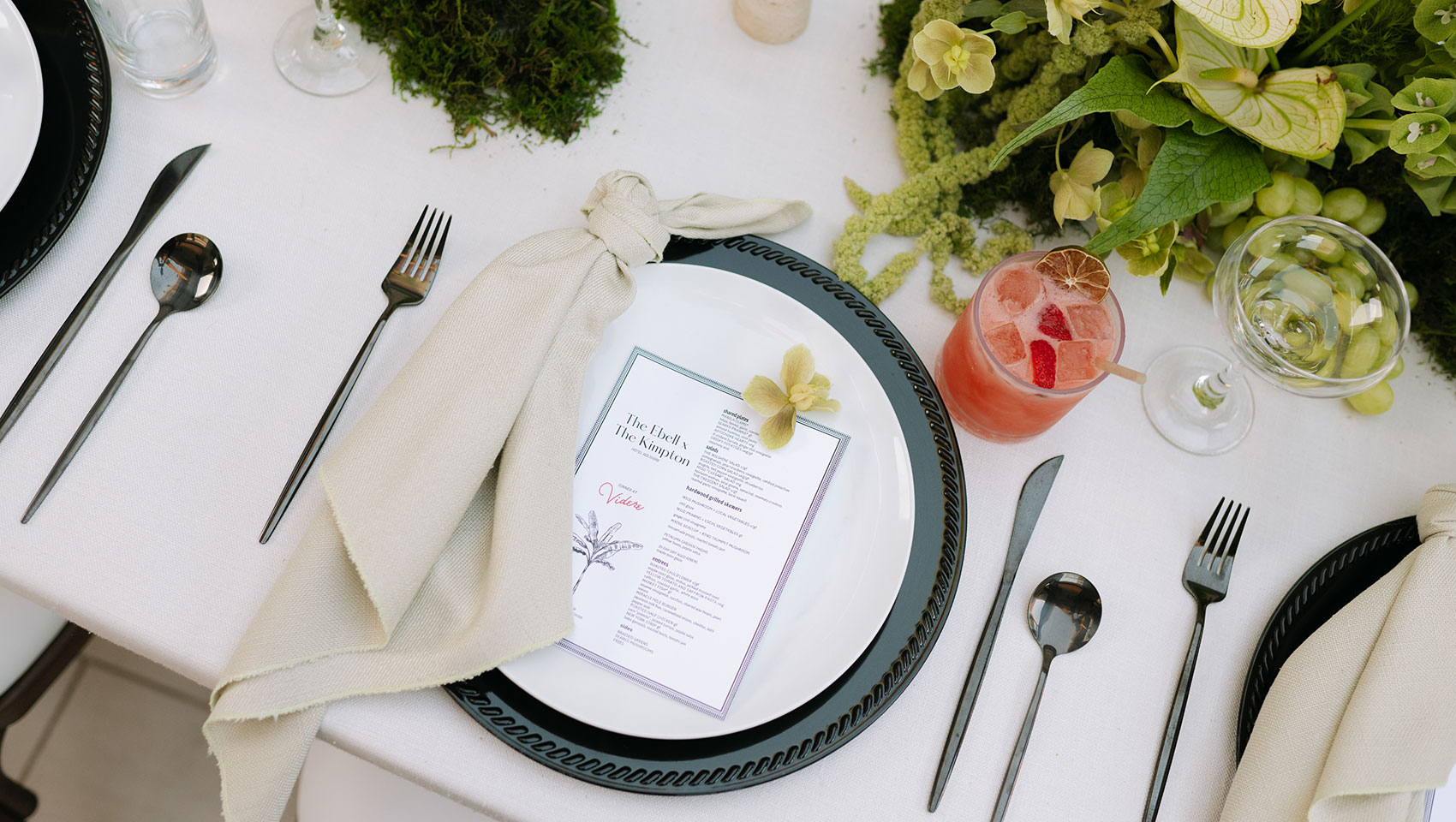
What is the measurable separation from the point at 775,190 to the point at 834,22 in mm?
235

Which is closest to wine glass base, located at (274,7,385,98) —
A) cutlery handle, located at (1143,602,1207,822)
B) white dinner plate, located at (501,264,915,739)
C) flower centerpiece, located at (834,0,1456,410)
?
white dinner plate, located at (501,264,915,739)

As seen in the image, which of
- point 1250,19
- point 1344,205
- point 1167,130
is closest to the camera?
point 1250,19

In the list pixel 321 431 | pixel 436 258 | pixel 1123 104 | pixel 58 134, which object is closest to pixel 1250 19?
pixel 1123 104

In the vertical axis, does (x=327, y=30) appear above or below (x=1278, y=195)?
below

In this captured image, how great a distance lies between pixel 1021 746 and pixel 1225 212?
55 centimetres

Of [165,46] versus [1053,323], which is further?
[165,46]

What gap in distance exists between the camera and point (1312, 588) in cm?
79

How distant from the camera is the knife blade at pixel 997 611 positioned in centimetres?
72

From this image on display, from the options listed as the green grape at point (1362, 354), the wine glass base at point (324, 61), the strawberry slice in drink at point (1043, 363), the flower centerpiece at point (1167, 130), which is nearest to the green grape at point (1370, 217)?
the flower centerpiece at point (1167, 130)

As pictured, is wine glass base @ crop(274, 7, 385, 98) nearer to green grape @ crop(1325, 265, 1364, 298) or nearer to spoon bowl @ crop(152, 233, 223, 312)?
spoon bowl @ crop(152, 233, 223, 312)

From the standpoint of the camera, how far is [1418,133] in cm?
66

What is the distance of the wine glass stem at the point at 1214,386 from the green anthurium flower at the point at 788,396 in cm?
39

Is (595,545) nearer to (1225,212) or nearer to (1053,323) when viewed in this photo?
(1053,323)

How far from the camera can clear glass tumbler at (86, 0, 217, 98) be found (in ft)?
2.81
